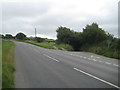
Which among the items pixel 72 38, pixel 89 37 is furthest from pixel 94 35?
pixel 72 38

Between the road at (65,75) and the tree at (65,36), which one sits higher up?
the tree at (65,36)

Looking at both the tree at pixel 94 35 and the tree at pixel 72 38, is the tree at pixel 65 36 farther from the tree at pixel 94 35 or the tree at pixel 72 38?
the tree at pixel 94 35

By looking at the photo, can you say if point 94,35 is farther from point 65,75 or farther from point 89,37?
point 65,75

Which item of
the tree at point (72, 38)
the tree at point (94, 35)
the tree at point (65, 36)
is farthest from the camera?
the tree at point (65, 36)

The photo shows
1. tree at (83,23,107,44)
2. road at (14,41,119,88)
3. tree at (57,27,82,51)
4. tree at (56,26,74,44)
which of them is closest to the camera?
road at (14,41,119,88)

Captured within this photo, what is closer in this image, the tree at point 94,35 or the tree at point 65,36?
the tree at point 94,35

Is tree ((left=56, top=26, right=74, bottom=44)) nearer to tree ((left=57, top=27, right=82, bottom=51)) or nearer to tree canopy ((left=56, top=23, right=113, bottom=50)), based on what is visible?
tree ((left=57, top=27, right=82, bottom=51))

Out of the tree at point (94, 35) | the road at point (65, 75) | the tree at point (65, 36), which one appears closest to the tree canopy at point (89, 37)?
the tree at point (94, 35)

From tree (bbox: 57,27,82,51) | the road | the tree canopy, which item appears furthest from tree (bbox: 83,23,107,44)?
the road

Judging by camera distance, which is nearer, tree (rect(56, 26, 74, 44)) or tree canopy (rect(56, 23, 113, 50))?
tree canopy (rect(56, 23, 113, 50))

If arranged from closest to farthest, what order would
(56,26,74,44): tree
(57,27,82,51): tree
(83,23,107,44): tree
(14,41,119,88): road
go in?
1. (14,41,119,88): road
2. (83,23,107,44): tree
3. (57,27,82,51): tree
4. (56,26,74,44): tree

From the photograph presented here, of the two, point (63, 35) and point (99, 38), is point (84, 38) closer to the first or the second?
point (99, 38)

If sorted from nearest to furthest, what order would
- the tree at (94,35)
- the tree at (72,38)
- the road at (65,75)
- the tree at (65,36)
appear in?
the road at (65,75) < the tree at (94,35) < the tree at (72,38) < the tree at (65,36)

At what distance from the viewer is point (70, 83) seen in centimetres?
709
